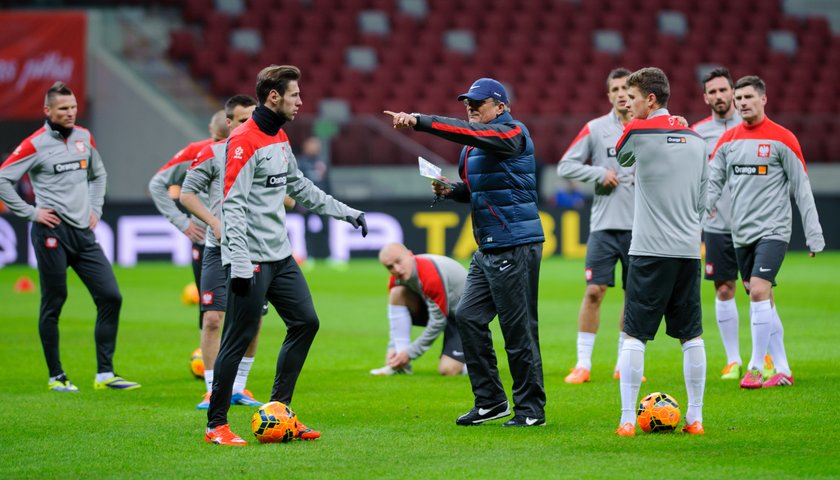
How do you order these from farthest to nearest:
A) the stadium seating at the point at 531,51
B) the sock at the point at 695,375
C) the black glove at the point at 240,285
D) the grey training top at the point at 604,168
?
the stadium seating at the point at 531,51 → the grey training top at the point at 604,168 → the sock at the point at 695,375 → the black glove at the point at 240,285

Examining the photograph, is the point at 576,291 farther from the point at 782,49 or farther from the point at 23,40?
the point at 782,49

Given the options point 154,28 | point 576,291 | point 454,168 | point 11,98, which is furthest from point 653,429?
point 154,28

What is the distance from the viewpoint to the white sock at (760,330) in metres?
9.04

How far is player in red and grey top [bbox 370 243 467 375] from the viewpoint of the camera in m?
10.1

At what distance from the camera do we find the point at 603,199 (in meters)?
9.94

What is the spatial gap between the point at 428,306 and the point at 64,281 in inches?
118

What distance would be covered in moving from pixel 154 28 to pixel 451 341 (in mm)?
19685

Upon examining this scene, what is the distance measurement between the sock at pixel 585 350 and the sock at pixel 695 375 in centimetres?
248

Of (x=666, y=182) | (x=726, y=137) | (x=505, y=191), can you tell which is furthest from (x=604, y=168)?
(x=666, y=182)

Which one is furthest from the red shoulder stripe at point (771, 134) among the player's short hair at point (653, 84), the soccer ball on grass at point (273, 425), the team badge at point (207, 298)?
the soccer ball on grass at point (273, 425)

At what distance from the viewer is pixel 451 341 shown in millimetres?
10227


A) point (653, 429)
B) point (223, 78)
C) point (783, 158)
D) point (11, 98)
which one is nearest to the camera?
point (653, 429)

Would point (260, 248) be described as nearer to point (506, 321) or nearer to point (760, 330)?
point (506, 321)

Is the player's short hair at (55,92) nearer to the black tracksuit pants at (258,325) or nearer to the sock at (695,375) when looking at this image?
the black tracksuit pants at (258,325)
